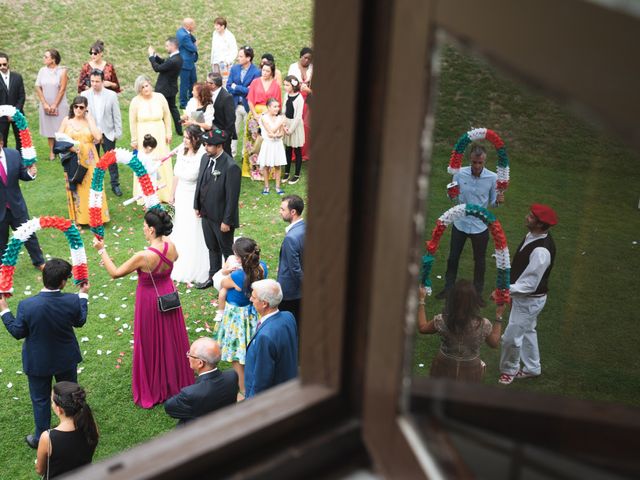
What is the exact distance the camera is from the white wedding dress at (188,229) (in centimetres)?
903

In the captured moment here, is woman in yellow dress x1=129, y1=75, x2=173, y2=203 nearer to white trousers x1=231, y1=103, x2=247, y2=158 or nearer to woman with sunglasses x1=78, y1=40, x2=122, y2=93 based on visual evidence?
Result: woman with sunglasses x1=78, y1=40, x2=122, y2=93

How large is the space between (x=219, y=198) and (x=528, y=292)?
3783 mm

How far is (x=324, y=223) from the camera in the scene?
1346 millimetres

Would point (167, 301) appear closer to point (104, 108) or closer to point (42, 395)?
point (42, 395)

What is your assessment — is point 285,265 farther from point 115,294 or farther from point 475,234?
point 115,294

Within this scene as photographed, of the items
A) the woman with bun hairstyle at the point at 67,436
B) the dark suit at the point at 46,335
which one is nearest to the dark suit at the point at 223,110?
the dark suit at the point at 46,335

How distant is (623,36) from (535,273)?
5.95 m

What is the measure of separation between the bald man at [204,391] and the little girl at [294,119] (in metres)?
6.87

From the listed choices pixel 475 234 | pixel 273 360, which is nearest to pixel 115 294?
pixel 273 360

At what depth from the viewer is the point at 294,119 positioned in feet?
39.3

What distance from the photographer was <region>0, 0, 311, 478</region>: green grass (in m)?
6.84

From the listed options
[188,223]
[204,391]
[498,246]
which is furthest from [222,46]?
[204,391]

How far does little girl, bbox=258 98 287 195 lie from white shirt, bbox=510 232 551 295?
5.91 metres

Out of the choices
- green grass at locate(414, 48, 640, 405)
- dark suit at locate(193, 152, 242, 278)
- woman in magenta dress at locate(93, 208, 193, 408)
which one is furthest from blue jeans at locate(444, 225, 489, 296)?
woman in magenta dress at locate(93, 208, 193, 408)
